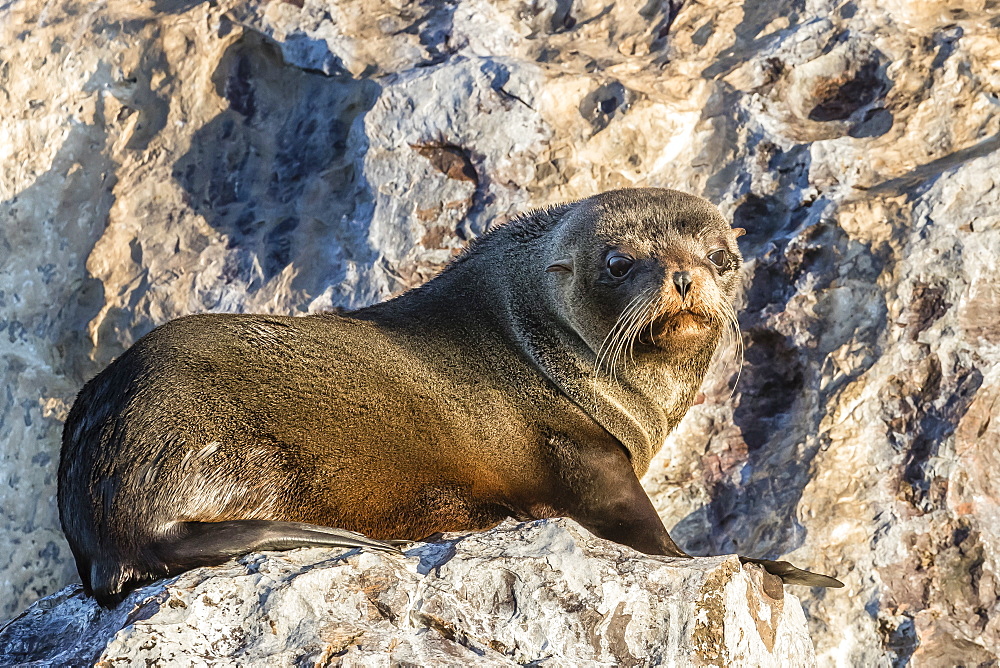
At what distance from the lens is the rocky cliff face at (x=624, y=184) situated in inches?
232

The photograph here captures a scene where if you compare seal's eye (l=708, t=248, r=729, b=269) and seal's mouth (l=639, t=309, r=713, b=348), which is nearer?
seal's mouth (l=639, t=309, r=713, b=348)

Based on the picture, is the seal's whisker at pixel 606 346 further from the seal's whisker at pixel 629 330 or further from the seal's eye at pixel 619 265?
the seal's eye at pixel 619 265

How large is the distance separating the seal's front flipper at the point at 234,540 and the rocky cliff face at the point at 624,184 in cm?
271

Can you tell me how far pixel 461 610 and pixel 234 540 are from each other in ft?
3.19

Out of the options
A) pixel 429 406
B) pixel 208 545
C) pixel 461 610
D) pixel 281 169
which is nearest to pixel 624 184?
pixel 281 169

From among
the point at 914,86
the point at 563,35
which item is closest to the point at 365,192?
the point at 563,35

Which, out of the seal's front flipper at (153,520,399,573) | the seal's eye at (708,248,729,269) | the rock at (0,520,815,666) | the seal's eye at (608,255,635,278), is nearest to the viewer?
the rock at (0,520,815,666)

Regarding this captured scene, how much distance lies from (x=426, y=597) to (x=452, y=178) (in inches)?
146

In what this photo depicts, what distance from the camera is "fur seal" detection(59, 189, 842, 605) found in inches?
174

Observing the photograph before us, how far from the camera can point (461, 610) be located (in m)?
4.00

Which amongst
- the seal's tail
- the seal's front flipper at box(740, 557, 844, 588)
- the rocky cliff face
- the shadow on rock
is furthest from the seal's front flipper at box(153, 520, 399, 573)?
the shadow on rock

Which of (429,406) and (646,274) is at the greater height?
(646,274)

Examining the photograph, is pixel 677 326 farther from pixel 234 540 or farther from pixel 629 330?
pixel 234 540

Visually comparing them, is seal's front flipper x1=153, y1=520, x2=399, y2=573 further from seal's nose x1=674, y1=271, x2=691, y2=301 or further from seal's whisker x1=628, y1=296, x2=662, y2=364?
seal's nose x1=674, y1=271, x2=691, y2=301
